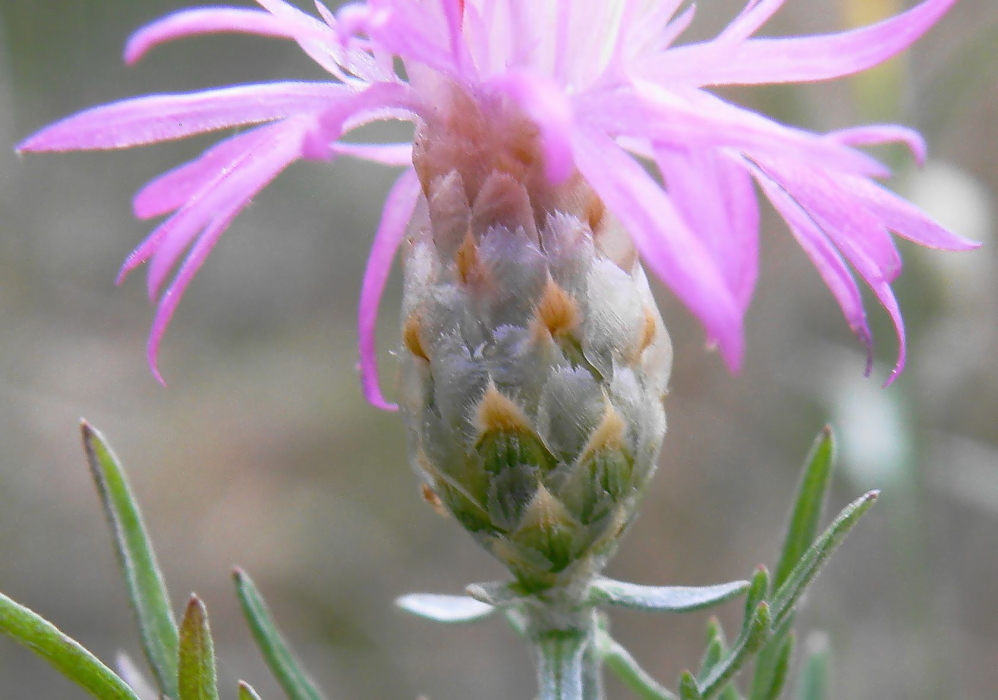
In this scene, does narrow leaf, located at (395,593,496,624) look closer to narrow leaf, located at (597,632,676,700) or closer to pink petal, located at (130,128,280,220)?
narrow leaf, located at (597,632,676,700)

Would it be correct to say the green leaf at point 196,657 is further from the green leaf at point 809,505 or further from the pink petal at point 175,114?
the green leaf at point 809,505

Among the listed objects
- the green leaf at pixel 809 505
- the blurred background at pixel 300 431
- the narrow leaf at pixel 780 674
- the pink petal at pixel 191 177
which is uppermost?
the blurred background at pixel 300 431

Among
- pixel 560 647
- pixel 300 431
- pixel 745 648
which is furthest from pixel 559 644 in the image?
pixel 300 431

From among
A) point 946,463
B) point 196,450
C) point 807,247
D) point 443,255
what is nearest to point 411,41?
point 443,255

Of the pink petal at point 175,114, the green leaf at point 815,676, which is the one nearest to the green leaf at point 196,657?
the pink petal at point 175,114

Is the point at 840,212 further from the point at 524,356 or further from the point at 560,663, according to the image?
the point at 560,663

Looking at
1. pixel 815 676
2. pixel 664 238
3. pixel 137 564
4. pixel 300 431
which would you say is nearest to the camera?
pixel 664 238
